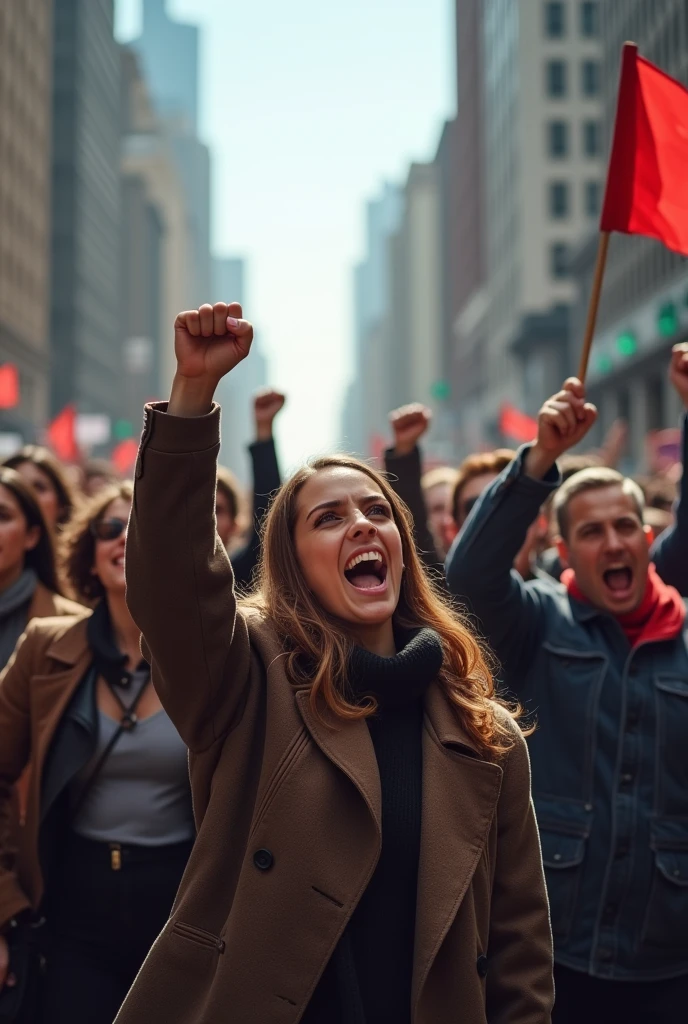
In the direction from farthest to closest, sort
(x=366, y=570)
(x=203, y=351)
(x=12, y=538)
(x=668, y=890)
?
(x=12, y=538)
(x=668, y=890)
(x=366, y=570)
(x=203, y=351)

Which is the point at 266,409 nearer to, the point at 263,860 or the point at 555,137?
the point at 263,860

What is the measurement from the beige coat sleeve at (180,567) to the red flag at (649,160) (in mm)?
3028

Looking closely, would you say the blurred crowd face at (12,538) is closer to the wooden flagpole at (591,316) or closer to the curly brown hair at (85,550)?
the curly brown hair at (85,550)

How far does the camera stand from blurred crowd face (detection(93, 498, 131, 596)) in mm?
4938

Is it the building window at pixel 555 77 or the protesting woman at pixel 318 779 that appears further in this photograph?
the building window at pixel 555 77

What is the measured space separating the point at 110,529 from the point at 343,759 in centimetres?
243

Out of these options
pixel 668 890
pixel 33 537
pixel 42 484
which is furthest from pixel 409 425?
pixel 42 484

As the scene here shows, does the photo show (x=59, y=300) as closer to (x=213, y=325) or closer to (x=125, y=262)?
(x=125, y=262)

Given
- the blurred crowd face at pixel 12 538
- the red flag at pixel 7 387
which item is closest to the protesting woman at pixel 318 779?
the blurred crowd face at pixel 12 538

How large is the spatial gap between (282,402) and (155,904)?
2594mm

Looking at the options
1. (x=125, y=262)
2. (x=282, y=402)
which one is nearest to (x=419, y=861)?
(x=282, y=402)

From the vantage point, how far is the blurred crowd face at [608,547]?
447 centimetres

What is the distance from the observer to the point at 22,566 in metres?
Result: 5.83

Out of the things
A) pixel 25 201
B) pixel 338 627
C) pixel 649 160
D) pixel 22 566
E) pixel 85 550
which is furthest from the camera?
pixel 25 201
